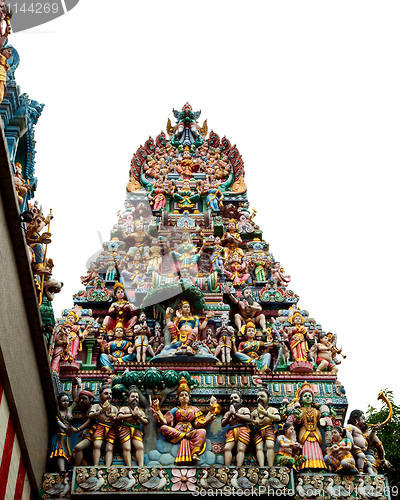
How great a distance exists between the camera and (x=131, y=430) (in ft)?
48.5

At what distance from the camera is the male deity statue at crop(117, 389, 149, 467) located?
1452 centimetres

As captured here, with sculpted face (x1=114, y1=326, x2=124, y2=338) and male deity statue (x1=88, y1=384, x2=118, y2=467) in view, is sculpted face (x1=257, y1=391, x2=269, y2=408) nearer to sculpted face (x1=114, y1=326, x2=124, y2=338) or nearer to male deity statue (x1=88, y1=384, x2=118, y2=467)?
male deity statue (x1=88, y1=384, x2=118, y2=467)

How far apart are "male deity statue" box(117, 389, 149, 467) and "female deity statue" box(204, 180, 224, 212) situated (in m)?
9.35

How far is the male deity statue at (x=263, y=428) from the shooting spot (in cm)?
1450

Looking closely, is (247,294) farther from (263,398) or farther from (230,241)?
(263,398)

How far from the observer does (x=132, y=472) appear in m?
14.0

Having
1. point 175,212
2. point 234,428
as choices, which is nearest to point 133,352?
point 234,428

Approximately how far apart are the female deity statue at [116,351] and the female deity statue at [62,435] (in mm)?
1441

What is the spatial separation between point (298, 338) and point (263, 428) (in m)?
3.29

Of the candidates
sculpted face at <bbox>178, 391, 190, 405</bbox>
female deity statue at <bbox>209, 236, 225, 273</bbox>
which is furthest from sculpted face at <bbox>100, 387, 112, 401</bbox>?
female deity statue at <bbox>209, 236, 225, 273</bbox>

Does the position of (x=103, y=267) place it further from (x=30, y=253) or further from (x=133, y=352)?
(x=30, y=253)

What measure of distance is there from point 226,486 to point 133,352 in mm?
4444

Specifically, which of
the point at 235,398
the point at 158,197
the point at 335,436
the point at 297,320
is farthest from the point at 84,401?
the point at 158,197

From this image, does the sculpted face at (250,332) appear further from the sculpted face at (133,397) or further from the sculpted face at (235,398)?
the sculpted face at (133,397)
